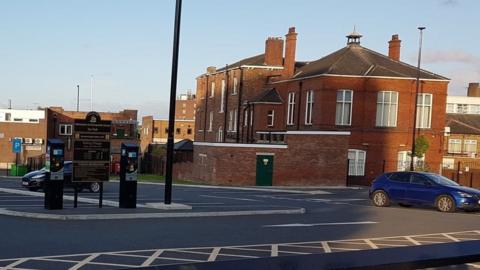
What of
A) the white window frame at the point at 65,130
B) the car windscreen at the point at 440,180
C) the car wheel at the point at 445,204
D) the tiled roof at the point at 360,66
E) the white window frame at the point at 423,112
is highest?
the tiled roof at the point at 360,66

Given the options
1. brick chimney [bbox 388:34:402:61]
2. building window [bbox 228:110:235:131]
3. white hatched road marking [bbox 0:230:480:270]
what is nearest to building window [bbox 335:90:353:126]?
brick chimney [bbox 388:34:402:61]

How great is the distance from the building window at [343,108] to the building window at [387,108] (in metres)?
2.18

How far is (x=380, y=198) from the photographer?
26391 millimetres

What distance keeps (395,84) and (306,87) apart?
6840mm

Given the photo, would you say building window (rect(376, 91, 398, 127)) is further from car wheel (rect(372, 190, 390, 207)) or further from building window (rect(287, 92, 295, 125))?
car wheel (rect(372, 190, 390, 207))

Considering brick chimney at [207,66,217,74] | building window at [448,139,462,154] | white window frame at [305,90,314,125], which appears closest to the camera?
white window frame at [305,90,314,125]

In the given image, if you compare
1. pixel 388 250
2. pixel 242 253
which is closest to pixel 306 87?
pixel 242 253

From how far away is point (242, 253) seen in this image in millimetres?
11797

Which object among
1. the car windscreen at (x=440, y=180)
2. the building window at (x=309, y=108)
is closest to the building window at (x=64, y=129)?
the building window at (x=309, y=108)

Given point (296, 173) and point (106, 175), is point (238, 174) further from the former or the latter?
point (106, 175)

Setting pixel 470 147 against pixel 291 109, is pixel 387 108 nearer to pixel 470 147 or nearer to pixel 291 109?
pixel 291 109

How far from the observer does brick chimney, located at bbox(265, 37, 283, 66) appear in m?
58.8

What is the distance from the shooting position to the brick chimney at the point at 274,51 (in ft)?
193

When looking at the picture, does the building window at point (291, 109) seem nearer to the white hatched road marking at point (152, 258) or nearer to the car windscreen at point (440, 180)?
the car windscreen at point (440, 180)
